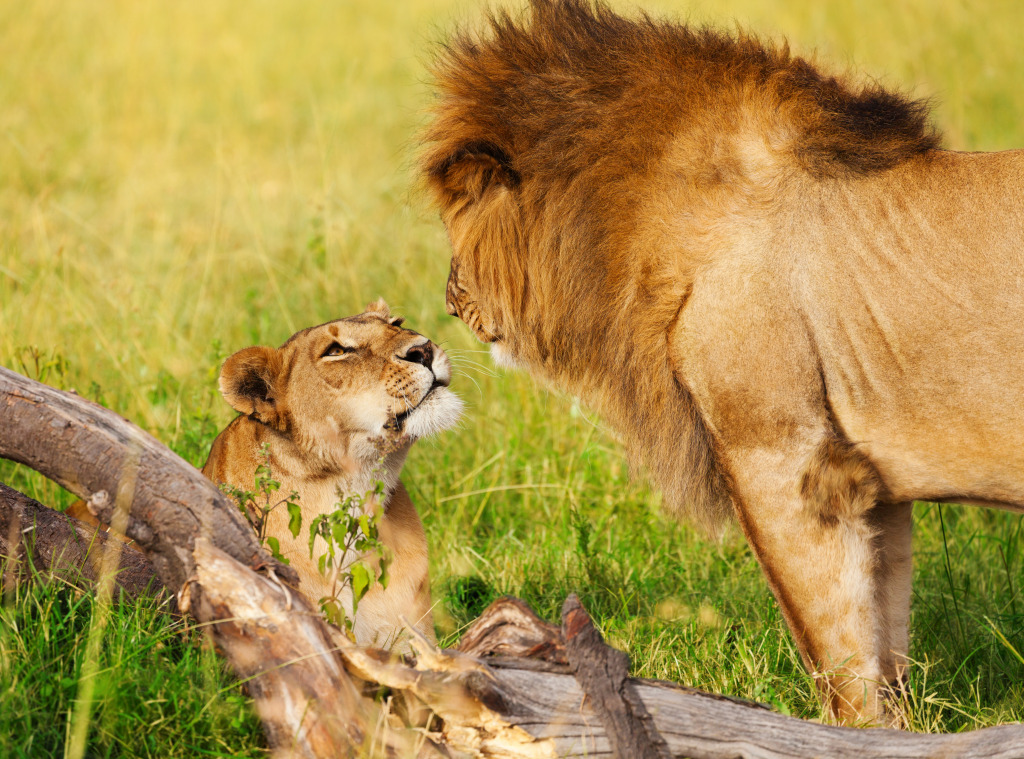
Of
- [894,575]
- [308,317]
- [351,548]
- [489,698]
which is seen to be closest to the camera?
[489,698]

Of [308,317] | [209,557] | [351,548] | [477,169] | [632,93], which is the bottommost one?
[308,317]

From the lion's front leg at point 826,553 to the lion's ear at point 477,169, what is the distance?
1160 mm

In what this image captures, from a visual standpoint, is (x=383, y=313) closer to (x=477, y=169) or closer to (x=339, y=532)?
(x=477, y=169)

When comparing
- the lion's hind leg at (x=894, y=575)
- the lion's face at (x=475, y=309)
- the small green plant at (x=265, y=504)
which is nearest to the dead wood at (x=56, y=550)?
the small green plant at (x=265, y=504)

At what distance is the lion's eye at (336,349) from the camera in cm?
310

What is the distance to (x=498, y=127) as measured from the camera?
3.25 m

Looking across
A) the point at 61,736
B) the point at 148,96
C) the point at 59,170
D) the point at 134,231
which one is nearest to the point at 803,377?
the point at 61,736

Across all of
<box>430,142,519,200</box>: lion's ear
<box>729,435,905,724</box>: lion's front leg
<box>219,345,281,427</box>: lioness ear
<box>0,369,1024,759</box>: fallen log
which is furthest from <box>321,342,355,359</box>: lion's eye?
<box>729,435,905,724</box>: lion's front leg

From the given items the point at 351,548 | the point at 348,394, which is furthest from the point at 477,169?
the point at 351,548

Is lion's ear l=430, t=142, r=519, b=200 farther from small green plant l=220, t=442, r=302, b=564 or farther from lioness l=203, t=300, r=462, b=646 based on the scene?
small green plant l=220, t=442, r=302, b=564

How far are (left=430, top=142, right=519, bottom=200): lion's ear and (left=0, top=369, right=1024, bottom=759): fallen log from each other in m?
1.49

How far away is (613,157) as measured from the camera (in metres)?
3.07

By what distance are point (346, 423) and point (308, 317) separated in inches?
113

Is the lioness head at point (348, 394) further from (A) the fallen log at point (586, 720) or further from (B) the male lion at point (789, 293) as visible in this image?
(A) the fallen log at point (586, 720)
